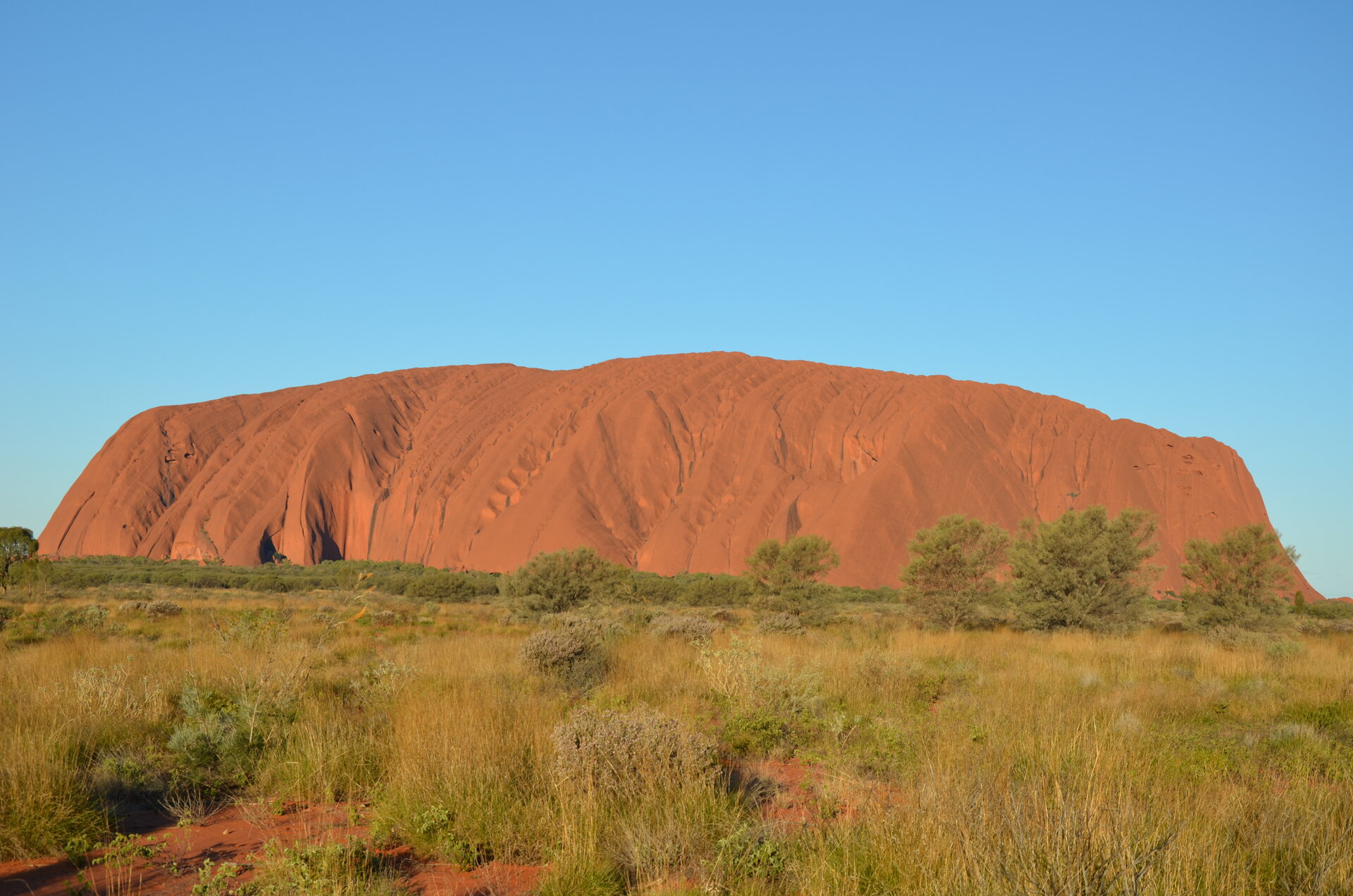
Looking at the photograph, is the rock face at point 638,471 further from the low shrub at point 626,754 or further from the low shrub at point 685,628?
the low shrub at point 626,754

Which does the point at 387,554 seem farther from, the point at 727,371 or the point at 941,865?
the point at 941,865

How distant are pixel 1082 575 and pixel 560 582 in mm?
13894

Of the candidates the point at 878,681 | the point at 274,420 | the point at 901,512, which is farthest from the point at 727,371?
the point at 878,681

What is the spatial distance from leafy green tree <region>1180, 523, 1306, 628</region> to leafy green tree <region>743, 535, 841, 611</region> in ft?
31.2

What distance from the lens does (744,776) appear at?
5.88 m

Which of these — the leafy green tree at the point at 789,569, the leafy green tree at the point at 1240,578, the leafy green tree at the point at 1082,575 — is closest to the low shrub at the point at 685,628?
the leafy green tree at the point at 789,569

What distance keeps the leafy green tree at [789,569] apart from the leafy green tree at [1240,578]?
31.2ft

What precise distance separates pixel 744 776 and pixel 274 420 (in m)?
82.9

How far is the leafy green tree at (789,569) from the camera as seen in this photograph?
75.1 ft

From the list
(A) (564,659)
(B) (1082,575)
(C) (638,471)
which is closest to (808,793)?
(A) (564,659)

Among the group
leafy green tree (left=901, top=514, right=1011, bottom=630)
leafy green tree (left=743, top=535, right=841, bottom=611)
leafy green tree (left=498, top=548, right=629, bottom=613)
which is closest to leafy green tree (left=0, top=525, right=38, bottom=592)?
leafy green tree (left=498, top=548, right=629, bottom=613)

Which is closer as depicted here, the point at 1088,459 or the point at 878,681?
the point at 878,681

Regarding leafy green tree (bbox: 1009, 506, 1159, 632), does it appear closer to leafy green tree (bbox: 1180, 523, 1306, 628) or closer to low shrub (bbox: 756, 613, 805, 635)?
leafy green tree (bbox: 1180, 523, 1306, 628)

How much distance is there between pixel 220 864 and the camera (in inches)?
163
